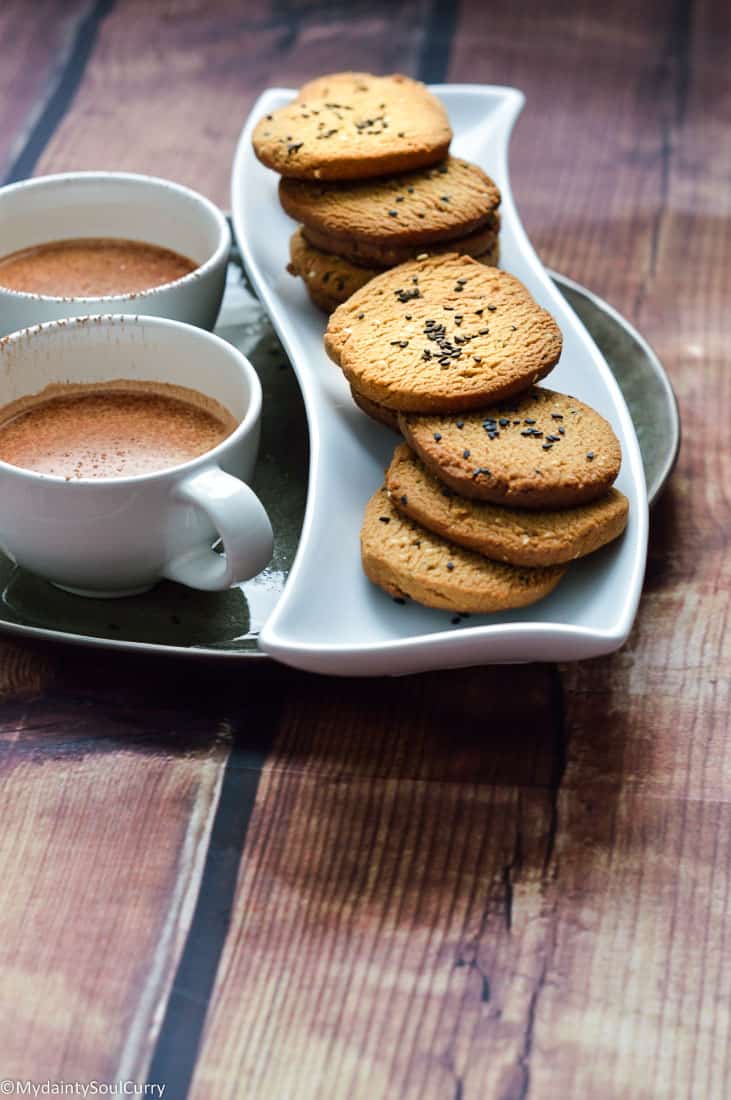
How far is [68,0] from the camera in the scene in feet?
9.37

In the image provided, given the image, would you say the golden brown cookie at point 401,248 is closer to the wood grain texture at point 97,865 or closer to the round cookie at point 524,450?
the round cookie at point 524,450

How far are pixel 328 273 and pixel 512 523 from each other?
0.57m

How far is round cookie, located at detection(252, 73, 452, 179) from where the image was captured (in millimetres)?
1762

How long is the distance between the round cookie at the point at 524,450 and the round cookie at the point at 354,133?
0.46 m

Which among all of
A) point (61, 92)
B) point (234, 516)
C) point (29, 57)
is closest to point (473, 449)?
point (234, 516)

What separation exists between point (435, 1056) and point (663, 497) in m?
0.88

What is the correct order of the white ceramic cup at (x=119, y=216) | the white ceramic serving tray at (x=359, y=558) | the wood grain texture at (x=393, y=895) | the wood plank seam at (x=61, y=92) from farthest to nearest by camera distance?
the wood plank seam at (x=61, y=92) → the white ceramic cup at (x=119, y=216) → the white ceramic serving tray at (x=359, y=558) → the wood grain texture at (x=393, y=895)

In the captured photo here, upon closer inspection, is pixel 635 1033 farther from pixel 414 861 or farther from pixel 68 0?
pixel 68 0

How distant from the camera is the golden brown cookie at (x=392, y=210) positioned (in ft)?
5.61

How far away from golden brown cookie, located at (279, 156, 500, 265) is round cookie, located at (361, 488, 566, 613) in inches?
19.3

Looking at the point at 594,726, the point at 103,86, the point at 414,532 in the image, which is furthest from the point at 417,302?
the point at 103,86

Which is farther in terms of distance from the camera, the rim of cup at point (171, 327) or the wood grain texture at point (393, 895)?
the rim of cup at point (171, 327)

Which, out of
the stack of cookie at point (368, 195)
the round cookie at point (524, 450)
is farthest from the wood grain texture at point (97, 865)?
the stack of cookie at point (368, 195)

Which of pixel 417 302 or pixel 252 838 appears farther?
pixel 417 302
